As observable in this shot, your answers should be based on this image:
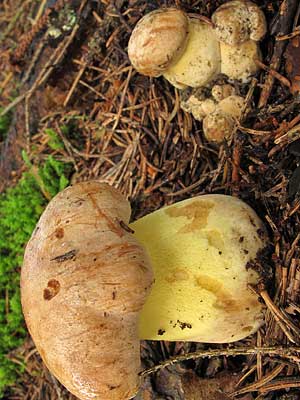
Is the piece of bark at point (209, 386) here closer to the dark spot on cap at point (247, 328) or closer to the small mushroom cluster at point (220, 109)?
the dark spot on cap at point (247, 328)

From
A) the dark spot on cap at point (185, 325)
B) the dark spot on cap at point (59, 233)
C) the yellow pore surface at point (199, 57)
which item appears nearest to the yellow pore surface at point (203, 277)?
the dark spot on cap at point (185, 325)

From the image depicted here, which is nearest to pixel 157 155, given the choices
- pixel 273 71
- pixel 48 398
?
pixel 273 71

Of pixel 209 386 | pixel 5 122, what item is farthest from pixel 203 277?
pixel 5 122

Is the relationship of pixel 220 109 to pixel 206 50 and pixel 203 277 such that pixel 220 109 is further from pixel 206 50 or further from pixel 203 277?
pixel 203 277

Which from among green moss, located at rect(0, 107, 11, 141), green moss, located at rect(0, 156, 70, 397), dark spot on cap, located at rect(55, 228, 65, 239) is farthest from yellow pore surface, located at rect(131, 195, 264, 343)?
green moss, located at rect(0, 107, 11, 141)

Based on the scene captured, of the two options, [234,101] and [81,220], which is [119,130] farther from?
[81,220]

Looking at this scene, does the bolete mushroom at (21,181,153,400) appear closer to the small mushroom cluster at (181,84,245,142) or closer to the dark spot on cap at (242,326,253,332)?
the dark spot on cap at (242,326,253,332)
